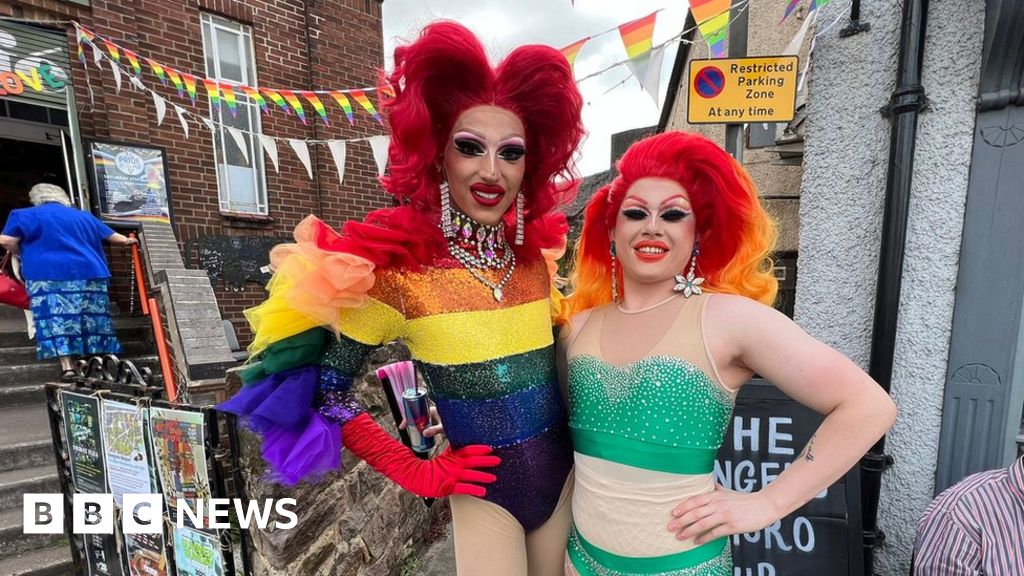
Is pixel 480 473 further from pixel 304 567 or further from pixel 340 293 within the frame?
pixel 304 567

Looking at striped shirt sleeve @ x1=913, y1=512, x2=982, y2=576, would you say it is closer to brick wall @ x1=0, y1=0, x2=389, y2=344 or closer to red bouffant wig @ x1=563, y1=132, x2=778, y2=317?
red bouffant wig @ x1=563, y1=132, x2=778, y2=317

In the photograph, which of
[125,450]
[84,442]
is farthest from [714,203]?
[84,442]

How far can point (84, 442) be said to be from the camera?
2.32m

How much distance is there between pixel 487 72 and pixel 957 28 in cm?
196

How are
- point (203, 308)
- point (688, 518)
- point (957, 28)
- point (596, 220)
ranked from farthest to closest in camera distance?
point (203, 308)
point (957, 28)
point (596, 220)
point (688, 518)

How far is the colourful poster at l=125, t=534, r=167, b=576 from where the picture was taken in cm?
211

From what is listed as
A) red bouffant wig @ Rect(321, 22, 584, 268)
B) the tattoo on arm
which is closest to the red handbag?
red bouffant wig @ Rect(321, 22, 584, 268)

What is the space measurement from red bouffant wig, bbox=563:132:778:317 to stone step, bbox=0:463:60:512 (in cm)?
A: 365

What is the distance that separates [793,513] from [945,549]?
0.66 m

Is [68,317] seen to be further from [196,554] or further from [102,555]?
[196,554]

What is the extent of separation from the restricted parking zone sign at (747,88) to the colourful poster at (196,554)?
3002mm

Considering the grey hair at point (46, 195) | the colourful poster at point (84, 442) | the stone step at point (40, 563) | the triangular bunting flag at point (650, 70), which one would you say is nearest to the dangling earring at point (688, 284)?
the triangular bunting flag at point (650, 70)

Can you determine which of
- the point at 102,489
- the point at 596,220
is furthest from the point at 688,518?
the point at 102,489

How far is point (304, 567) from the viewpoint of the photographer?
6.97 ft
